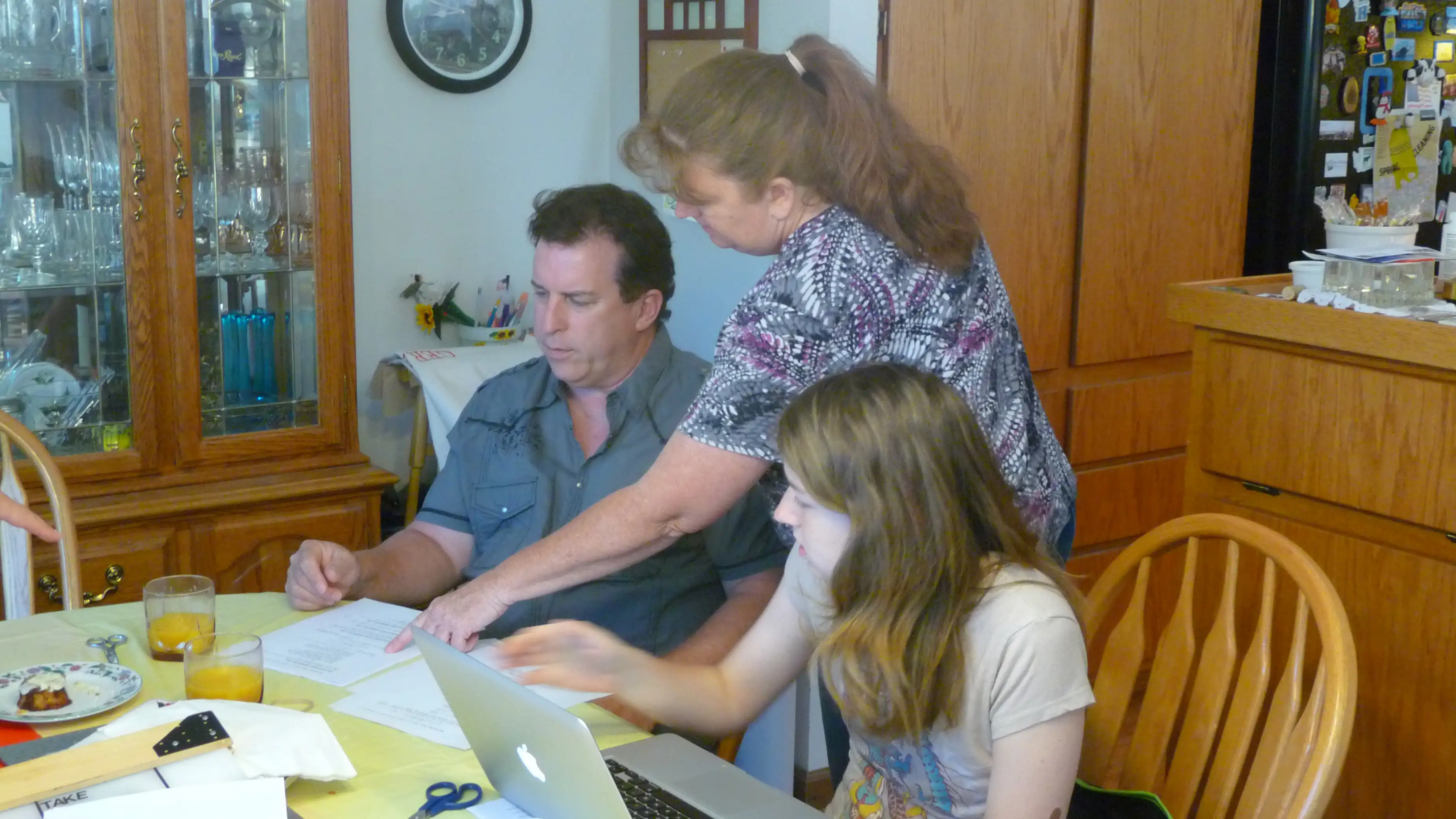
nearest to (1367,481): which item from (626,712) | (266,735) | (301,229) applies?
(626,712)

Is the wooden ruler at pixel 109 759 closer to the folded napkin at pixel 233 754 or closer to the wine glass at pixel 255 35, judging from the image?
the folded napkin at pixel 233 754

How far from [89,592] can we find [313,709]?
1.36 metres

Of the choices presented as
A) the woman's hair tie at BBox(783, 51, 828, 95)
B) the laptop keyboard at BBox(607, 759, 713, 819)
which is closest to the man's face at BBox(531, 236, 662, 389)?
the woman's hair tie at BBox(783, 51, 828, 95)

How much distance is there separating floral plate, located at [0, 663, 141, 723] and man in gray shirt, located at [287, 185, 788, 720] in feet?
1.40

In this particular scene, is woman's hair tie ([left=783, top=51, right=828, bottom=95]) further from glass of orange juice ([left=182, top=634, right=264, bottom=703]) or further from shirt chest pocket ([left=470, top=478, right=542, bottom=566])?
glass of orange juice ([left=182, top=634, right=264, bottom=703])

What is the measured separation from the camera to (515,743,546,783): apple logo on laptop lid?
107 cm

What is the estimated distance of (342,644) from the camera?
1.56 m

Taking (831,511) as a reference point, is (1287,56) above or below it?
above

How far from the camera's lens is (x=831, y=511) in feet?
4.00

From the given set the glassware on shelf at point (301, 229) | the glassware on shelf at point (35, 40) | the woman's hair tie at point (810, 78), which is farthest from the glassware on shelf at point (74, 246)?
the woman's hair tie at point (810, 78)

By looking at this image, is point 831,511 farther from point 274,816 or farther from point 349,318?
point 349,318

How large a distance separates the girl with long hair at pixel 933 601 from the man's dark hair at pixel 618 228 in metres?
0.76

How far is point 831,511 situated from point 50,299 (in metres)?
1.98

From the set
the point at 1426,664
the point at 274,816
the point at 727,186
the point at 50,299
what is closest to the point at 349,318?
the point at 50,299
